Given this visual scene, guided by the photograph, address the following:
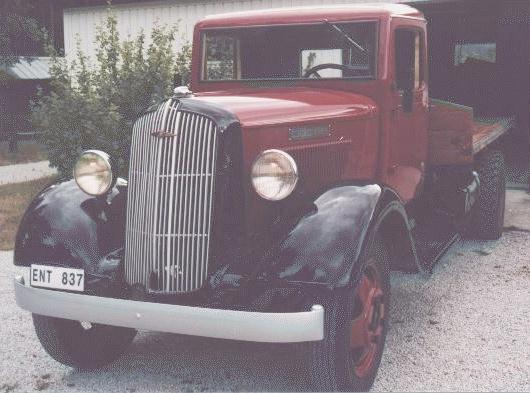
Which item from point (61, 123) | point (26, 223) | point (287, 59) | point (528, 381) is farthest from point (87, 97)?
point (528, 381)

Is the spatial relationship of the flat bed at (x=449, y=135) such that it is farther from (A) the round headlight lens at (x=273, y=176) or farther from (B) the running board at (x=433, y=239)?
→ (A) the round headlight lens at (x=273, y=176)

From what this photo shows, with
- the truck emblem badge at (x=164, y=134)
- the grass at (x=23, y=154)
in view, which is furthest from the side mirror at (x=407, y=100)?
the grass at (x=23, y=154)

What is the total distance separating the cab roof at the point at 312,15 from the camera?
4402 mm

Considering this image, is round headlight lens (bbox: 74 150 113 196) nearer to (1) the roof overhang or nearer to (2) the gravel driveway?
(2) the gravel driveway

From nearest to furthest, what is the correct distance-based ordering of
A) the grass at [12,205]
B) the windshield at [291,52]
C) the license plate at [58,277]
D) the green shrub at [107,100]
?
the license plate at [58,277] < the windshield at [291,52] < the grass at [12,205] < the green shrub at [107,100]

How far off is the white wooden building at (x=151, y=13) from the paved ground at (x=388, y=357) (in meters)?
6.21

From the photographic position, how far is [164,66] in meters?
8.87

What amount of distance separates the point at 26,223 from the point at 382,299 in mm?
1836

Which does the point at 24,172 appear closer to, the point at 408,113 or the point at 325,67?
the point at 325,67

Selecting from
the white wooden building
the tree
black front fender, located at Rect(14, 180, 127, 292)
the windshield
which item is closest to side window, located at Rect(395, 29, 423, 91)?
the windshield

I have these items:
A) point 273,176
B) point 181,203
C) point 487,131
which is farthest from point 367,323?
point 487,131

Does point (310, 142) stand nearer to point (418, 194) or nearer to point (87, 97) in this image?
point (418, 194)

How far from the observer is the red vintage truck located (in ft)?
9.98

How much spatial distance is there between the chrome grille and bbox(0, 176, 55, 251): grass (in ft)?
12.1
